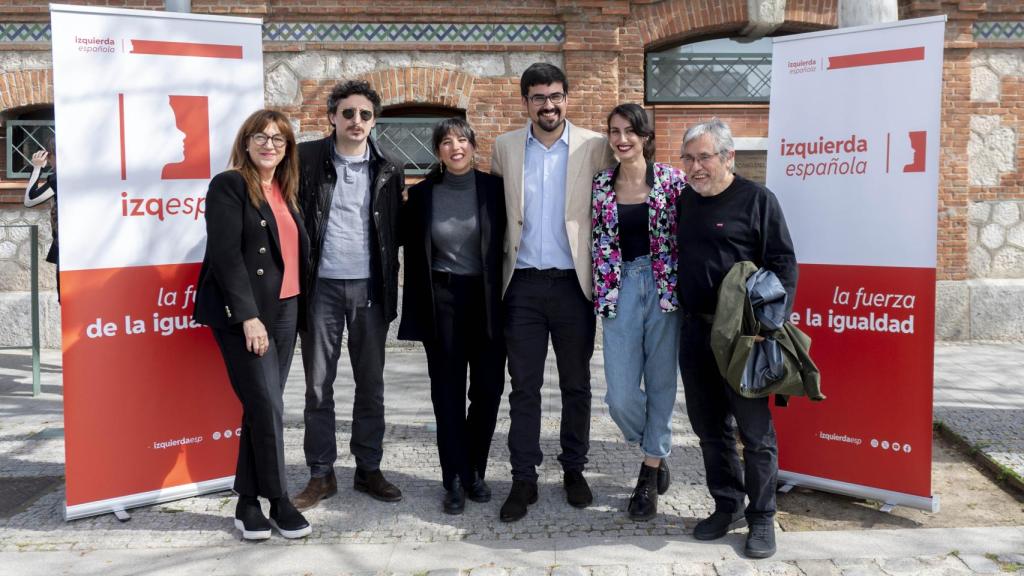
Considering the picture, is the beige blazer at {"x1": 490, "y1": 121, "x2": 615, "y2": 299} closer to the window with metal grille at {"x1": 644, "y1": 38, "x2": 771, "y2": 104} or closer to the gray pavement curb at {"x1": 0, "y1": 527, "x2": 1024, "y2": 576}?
the gray pavement curb at {"x1": 0, "y1": 527, "x2": 1024, "y2": 576}

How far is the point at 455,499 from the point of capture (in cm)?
426

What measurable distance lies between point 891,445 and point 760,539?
997mm

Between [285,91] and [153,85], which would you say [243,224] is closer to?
[153,85]

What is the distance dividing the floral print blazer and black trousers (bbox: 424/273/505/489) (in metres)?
0.61

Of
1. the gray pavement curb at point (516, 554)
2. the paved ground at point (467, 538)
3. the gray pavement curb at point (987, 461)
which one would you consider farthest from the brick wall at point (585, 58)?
the gray pavement curb at point (516, 554)

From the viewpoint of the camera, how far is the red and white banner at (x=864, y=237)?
4.01 metres

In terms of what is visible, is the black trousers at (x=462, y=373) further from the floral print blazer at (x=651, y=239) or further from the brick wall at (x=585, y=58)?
the brick wall at (x=585, y=58)

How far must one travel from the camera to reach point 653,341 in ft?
13.5

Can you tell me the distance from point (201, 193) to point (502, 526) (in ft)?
7.62

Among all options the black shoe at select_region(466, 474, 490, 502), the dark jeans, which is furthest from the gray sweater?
the black shoe at select_region(466, 474, 490, 502)

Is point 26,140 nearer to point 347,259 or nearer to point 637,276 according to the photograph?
point 347,259

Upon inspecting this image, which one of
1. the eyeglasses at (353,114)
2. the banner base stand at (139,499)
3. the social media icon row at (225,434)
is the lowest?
the banner base stand at (139,499)

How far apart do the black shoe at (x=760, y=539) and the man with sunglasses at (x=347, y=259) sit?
1801 millimetres

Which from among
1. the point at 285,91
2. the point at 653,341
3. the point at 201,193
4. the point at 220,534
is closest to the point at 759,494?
the point at 653,341
